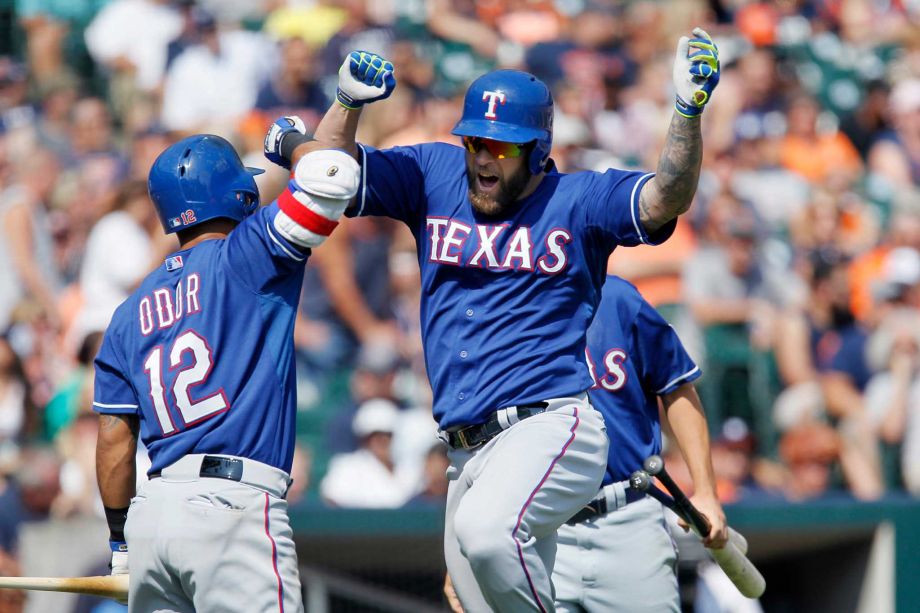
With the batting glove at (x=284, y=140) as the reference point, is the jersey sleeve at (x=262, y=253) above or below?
below

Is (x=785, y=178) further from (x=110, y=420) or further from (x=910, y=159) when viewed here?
(x=110, y=420)

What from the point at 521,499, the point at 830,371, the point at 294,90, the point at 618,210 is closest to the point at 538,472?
the point at 521,499

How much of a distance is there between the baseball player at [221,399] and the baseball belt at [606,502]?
1.43 m

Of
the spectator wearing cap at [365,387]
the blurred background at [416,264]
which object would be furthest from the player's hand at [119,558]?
the spectator wearing cap at [365,387]

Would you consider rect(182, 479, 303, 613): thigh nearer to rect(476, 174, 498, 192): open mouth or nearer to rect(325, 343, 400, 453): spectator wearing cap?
rect(476, 174, 498, 192): open mouth

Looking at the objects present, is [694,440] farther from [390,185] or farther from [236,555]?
[236,555]

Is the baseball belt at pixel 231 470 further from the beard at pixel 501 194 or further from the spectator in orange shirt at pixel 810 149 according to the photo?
the spectator in orange shirt at pixel 810 149

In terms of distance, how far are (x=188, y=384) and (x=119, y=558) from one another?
2.75 feet

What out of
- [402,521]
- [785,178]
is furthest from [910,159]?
[402,521]

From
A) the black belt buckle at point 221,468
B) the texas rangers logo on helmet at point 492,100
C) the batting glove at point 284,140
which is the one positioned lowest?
the black belt buckle at point 221,468

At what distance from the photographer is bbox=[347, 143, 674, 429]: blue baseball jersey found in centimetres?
472

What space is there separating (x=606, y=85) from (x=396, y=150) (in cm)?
722

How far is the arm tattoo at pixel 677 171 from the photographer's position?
450 centimetres

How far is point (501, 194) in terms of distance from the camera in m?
4.80
